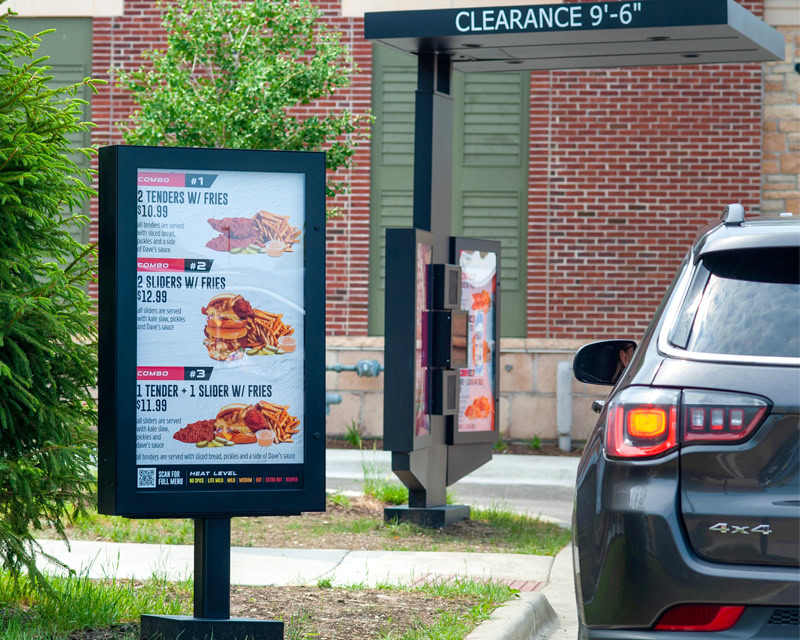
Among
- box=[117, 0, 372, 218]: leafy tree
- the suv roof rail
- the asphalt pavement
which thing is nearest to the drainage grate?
the suv roof rail

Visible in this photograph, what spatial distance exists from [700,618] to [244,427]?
2111mm

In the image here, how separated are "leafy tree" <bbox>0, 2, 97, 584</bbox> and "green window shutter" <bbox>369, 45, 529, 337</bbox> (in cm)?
985

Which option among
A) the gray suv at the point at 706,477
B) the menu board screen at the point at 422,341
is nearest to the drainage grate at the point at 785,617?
the gray suv at the point at 706,477

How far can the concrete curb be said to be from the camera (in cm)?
501

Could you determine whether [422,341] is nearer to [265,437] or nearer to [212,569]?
[265,437]

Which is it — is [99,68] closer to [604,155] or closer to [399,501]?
[604,155]

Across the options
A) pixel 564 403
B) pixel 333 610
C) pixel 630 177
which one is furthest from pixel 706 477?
pixel 630 177

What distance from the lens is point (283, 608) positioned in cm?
554

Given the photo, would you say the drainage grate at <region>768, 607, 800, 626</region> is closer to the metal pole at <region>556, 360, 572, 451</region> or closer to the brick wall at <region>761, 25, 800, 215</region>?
the metal pole at <region>556, 360, 572, 451</region>

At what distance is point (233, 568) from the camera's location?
6680mm

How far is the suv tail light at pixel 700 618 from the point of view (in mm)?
2992

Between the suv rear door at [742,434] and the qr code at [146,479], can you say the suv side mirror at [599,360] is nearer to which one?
the suv rear door at [742,434]

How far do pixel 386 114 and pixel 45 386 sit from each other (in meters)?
10.6

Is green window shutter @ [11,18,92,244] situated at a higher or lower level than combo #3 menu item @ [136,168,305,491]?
higher
